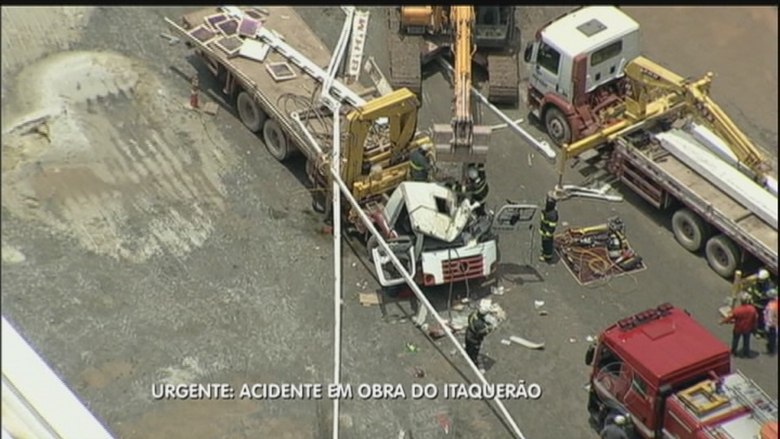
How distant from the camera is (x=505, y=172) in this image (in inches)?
Result: 754

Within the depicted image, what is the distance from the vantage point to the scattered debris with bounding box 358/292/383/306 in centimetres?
1673

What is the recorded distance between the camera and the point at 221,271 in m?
17.1

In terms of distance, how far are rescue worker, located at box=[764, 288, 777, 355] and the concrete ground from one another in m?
0.22

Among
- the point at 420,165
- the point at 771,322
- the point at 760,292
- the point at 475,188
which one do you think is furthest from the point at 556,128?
the point at 771,322

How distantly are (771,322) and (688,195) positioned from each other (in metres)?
2.52

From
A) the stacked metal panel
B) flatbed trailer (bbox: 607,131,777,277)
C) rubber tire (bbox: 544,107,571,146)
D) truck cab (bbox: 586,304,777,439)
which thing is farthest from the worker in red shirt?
rubber tire (bbox: 544,107,571,146)

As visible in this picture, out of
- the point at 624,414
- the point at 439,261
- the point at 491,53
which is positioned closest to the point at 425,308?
the point at 439,261

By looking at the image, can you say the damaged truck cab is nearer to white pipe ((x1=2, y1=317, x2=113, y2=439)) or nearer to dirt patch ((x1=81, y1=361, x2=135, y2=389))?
dirt patch ((x1=81, y1=361, x2=135, y2=389))

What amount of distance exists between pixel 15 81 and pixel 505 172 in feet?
30.9

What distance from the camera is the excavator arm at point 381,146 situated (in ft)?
54.4

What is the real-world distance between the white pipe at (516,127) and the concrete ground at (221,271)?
276mm

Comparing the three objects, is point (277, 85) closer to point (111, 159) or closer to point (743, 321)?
point (111, 159)

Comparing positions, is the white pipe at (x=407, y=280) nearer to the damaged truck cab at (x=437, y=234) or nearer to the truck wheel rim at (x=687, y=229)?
the damaged truck cab at (x=437, y=234)

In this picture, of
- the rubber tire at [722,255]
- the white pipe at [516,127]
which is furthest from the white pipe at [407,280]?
the rubber tire at [722,255]
